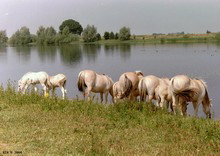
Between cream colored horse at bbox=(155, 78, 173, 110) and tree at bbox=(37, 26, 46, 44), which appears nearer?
cream colored horse at bbox=(155, 78, 173, 110)

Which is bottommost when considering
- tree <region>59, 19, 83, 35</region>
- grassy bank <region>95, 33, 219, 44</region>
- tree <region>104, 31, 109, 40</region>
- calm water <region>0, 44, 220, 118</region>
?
calm water <region>0, 44, 220, 118</region>

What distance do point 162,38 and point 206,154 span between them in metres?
89.6

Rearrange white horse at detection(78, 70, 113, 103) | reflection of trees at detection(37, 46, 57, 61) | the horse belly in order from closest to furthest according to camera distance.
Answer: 1. white horse at detection(78, 70, 113, 103)
2. the horse belly
3. reflection of trees at detection(37, 46, 57, 61)

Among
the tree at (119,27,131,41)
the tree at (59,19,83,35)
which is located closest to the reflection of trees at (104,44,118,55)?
the tree at (119,27,131,41)

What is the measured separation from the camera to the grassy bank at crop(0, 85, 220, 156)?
5.64 metres

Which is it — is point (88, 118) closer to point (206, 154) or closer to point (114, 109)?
point (114, 109)

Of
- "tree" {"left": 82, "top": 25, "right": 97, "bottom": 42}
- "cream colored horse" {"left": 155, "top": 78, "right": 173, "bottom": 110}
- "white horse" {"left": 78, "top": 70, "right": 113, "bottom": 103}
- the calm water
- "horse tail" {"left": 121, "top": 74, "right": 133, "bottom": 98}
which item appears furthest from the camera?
"tree" {"left": 82, "top": 25, "right": 97, "bottom": 42}

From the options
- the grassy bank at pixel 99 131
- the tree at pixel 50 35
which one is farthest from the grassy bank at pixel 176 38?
the grassy bank at pixel 99 131

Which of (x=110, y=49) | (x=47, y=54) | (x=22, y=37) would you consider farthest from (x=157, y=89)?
(x=22, y=37)

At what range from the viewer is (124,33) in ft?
Result: 326

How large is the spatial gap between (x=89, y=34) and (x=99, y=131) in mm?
94196

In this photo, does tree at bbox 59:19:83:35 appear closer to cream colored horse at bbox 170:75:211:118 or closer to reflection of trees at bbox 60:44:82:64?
reflection of trees at bbox 60:44:82:64

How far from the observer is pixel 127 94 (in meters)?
11.9

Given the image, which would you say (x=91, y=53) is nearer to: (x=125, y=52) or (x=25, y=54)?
(x=125, y=52)
